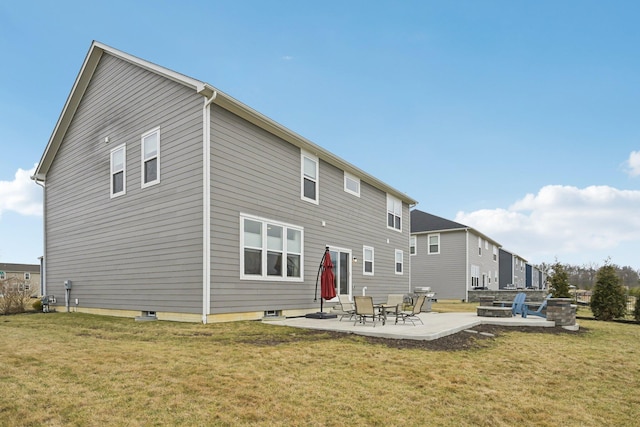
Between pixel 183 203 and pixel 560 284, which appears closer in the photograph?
pixel 183 203

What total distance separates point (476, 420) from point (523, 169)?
714 inches

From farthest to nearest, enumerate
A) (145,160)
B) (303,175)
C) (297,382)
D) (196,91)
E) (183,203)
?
1. (303,175)
2. (145,160)
3. (183,203)
4. (196,91)
5. (297,382)

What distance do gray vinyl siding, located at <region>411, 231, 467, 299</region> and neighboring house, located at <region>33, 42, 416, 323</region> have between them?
50.7ft

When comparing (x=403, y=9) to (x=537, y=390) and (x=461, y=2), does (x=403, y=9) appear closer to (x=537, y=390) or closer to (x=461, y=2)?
(x=461, y=2)

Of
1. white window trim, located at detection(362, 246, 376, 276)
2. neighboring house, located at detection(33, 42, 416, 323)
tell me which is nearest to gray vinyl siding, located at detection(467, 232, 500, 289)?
white window trim, located at detection(362, 246, 376, 276)

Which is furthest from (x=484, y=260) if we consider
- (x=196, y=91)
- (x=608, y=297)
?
(x=196, y=91)

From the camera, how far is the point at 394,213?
65.7ft

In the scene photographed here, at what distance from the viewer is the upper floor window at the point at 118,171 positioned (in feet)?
39.5

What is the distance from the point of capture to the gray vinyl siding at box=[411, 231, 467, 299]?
29.2 metres

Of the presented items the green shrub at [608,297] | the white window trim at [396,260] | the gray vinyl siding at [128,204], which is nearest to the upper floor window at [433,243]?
the white window trim at [396,260]

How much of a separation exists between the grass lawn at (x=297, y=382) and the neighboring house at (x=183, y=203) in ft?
8.91

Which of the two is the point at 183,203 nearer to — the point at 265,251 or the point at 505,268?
the point at 265,251

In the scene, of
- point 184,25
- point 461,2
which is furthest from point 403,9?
point 184,25

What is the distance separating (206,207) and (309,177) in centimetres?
480
